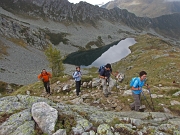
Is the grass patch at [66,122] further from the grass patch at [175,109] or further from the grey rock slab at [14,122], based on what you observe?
the grass patch at [175,109]

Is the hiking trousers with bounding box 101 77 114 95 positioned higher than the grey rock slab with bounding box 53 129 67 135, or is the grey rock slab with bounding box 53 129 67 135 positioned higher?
the hiking trousers with bounding box 101 77 114 95

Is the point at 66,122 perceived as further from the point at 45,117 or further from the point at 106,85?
the point at 106,85

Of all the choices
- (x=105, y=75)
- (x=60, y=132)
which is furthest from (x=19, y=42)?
(x=60, y=132)

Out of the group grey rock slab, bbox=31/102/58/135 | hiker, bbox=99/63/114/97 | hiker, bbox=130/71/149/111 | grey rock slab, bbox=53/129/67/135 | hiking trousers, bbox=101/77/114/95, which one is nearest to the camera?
grey rock slab, bbox=53/129/67/135

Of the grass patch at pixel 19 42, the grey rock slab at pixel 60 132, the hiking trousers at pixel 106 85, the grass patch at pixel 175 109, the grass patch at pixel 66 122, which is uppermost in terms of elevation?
the grass patch at pixel 19 42

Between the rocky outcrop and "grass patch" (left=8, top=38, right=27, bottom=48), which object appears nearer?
the rocky outcrop

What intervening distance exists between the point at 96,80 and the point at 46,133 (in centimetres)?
1553

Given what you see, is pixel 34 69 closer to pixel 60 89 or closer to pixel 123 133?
pixel 60 89

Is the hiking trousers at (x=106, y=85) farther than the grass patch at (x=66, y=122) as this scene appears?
Yes

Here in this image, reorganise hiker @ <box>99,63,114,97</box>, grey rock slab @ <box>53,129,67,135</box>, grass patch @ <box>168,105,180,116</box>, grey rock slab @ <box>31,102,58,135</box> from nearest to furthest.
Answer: grey rock slab @ <box>53,129,67,135</box> < grey rock slab @ <box>31,102,58,135</box> < grass patch @ <box>168,105,180,116</box> < hiker @ <box>99,63,114,97</box>

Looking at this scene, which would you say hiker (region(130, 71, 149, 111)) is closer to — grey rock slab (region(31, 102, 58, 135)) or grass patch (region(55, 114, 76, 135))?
grass patch (region(55, 114, 76, 135))

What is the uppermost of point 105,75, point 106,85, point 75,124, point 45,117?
point 105,75

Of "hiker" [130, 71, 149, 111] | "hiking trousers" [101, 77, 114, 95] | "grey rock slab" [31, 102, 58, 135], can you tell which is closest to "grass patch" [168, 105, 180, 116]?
"hiker" [130, 71, 149, 111]

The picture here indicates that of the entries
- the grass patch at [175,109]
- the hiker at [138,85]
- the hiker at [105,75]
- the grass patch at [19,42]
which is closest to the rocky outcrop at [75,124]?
the hiker at [138,85]
